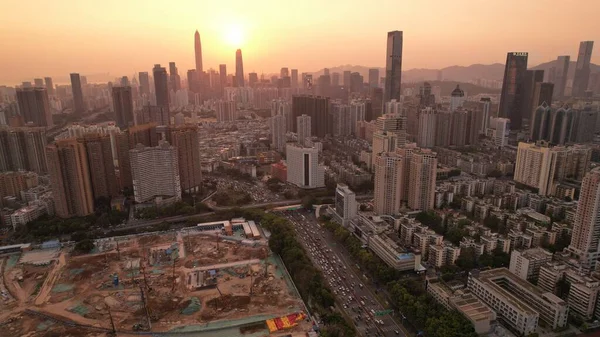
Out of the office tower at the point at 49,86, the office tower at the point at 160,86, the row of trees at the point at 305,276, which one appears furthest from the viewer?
the office tower at the point at 49,86

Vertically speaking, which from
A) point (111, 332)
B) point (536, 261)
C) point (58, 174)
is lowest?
point (111, 332)

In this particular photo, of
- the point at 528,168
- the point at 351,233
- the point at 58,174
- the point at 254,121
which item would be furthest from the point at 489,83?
the point at 58,174

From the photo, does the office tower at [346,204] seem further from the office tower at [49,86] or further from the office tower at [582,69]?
the office tower at [49,86]

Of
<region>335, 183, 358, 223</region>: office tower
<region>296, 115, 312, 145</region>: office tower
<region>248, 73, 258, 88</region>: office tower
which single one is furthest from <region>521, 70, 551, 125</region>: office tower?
<region>248, 73, 258, 88</region>: office tower

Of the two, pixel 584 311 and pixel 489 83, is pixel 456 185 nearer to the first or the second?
pixel 584 311

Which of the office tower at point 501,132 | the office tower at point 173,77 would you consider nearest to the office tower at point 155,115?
the office tower at point 501,132

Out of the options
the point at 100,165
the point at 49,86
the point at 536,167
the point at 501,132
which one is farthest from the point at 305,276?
the point at 49,86

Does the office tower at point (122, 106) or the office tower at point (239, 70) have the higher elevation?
the office tower at point (239, 70)
